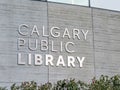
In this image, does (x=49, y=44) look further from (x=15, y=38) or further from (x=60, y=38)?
(x=15, y=38)

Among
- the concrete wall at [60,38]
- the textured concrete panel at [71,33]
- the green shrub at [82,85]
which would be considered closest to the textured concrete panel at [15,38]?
the concrete wall at [60,38]

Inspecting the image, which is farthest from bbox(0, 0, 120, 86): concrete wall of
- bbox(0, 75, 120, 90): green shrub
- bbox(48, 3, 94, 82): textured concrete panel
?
bbox(0, 75, 120, 90): green shrub

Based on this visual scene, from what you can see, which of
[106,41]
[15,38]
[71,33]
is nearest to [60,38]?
[71,33]

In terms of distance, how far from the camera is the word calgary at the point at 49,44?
1767cm

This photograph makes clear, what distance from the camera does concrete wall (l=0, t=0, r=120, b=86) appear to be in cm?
1734

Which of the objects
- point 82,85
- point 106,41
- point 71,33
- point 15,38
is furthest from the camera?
point 106,41

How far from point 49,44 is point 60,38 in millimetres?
574

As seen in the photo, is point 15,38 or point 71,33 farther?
point 71,33

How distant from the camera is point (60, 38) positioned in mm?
18594

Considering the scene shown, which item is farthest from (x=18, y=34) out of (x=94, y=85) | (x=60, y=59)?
(x=94, y=85)

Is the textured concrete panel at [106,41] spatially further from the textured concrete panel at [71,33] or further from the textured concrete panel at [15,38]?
the textured concrete panel at [15,38]

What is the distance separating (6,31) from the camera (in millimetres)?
17359

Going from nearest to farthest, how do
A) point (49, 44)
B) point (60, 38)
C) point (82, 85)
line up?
point (82, 85) → point (49, 44) → point (60, 38)

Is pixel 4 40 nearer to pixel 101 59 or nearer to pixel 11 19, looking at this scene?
pixel 11 19
